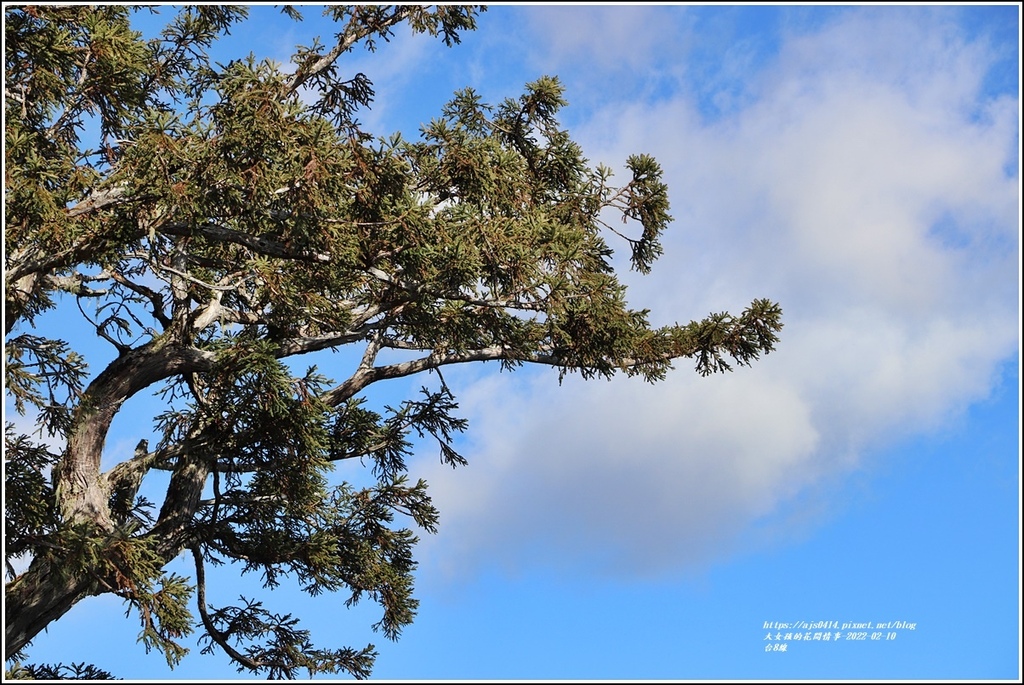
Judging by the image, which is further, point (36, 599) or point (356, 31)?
point (356, 31)

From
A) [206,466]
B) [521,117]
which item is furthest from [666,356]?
[206,466]

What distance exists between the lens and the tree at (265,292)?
1024 cm

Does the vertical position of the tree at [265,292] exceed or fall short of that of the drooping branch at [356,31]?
it falls short

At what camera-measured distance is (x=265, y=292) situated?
11.4 metres

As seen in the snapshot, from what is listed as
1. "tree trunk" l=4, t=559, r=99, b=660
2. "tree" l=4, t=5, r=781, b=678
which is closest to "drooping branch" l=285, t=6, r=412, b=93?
"tree" l=4, t=5, r=781, b=678

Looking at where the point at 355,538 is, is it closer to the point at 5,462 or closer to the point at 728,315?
the point at 5,462

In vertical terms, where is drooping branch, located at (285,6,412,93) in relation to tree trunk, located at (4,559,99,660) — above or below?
above

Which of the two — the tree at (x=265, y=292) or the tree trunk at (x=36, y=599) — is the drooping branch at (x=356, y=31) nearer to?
the tree at (x=265, y=292)

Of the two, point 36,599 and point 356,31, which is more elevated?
point 356,31

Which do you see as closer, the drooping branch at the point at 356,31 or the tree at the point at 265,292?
the tree at the point at 265,292

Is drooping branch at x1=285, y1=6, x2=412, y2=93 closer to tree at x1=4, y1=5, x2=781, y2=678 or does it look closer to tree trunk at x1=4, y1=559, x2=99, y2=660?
tree at x1=4, y1=5, x2=781, y2=678

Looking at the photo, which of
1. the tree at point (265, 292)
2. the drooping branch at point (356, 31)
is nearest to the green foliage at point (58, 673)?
the tree at point (265, 292)

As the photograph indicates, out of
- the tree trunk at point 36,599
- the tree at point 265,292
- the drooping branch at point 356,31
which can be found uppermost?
the drooping branch at point 356,31

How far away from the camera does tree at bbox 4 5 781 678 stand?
1024 centimetres
